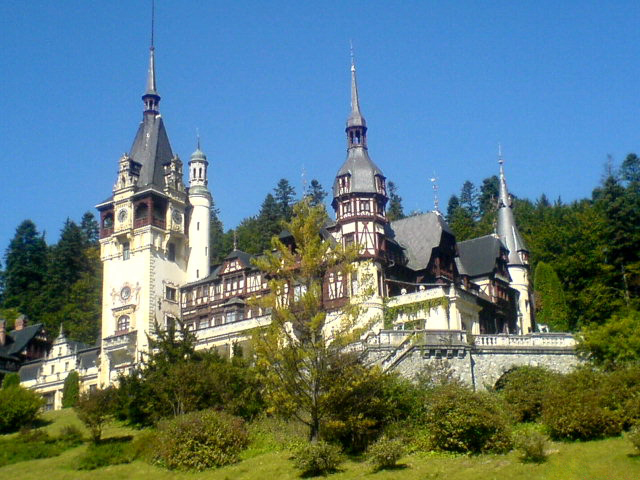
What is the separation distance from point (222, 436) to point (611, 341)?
17.2m

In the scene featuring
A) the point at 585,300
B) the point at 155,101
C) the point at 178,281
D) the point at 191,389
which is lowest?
the point at 191,389

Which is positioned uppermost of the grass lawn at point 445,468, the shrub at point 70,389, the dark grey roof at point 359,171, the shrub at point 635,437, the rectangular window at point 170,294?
the dark grey roof at point 359,171

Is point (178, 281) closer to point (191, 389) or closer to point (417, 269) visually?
point (417, 269)

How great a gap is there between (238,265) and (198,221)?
6994 millimetres

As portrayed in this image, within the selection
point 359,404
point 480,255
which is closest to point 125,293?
point 480,255

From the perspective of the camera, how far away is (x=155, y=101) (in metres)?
72.6

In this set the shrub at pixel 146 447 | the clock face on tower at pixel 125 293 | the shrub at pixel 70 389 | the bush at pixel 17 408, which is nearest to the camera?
the shrub at pixel 146 447

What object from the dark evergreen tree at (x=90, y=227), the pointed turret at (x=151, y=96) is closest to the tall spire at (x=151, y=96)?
the pointed turret at (x=151, y=96)

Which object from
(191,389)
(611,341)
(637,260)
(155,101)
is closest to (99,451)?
(191,389)

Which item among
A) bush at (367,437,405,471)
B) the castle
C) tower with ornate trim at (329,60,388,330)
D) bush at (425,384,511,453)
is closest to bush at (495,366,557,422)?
bush at (425,384,511,453)

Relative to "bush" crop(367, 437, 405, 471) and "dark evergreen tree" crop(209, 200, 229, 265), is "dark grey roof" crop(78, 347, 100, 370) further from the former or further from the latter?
"bush" crop(367, 437, 405, 471)

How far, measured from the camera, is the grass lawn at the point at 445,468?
2723cm

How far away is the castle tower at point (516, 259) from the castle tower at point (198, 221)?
22.7m

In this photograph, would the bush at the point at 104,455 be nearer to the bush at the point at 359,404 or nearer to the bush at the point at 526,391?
the bush at the point at 359,404
